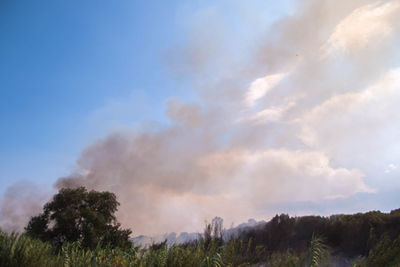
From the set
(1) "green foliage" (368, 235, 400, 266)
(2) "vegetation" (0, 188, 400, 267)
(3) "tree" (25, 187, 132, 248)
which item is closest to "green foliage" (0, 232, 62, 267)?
(2) "vegetation" (0, 188, 400, 267)

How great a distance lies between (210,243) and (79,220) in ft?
91.9

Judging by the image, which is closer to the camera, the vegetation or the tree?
the vegetation

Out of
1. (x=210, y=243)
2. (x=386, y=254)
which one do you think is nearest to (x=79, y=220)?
(x=210, y=243)

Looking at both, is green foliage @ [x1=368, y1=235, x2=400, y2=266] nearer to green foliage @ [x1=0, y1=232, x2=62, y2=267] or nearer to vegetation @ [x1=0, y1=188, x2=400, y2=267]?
vegetation @ [x1=0, y1=188, x2=400, y2=267]

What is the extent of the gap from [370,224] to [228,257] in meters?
21.2

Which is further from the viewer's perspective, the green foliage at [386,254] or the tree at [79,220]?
the tree at [79,220]

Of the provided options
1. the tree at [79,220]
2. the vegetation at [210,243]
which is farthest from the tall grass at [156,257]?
the tree at [79,220]

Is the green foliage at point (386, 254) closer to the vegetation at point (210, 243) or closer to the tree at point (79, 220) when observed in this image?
the vegetation at point (210, 243)

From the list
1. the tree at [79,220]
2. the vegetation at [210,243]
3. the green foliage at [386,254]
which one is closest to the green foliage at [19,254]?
the vegetation at [210,243]

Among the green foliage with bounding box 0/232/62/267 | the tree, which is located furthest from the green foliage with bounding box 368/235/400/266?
the tree

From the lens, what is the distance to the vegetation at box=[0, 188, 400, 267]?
6957 millimetres

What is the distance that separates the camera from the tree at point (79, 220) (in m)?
33.3

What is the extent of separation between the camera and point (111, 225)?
3547cm

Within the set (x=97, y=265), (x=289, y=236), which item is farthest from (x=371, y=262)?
(x=289, y=236)
